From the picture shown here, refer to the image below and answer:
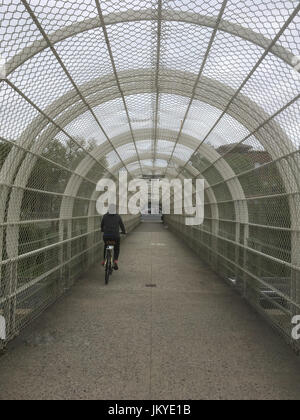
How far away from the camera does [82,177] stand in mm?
7914

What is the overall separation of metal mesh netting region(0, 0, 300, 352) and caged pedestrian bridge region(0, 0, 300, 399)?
2 cm

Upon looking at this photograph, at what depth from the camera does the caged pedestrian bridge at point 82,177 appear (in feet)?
11.2

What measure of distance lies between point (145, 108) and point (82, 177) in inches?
79.8

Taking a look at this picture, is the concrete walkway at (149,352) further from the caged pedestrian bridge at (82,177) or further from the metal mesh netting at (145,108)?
the metal mesh netting at (145,108)

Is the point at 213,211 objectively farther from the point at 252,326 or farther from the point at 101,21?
the point at 101,21

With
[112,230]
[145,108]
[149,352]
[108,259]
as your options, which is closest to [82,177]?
[112,230]

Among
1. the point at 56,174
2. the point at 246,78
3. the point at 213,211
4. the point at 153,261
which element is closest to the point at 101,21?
the point at 246,78

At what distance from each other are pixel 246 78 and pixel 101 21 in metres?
2.00

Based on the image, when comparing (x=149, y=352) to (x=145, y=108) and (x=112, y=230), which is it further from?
(x=145, y=108)

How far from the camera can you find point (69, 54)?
15.0ft

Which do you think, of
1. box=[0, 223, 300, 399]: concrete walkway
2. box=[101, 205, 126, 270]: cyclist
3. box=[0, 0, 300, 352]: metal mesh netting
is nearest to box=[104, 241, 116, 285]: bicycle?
box=[101, 205, 126, 270]: cyclist

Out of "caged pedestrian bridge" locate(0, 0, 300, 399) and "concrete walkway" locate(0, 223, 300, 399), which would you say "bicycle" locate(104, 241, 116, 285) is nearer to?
"caged pedestrian bridge" locate(0, 0, 300, 399)

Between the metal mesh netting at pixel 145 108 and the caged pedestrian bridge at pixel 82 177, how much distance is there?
2cm

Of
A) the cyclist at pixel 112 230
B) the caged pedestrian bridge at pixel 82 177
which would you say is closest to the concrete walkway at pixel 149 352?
the caged pedestrian bridge at pixel 82 177
